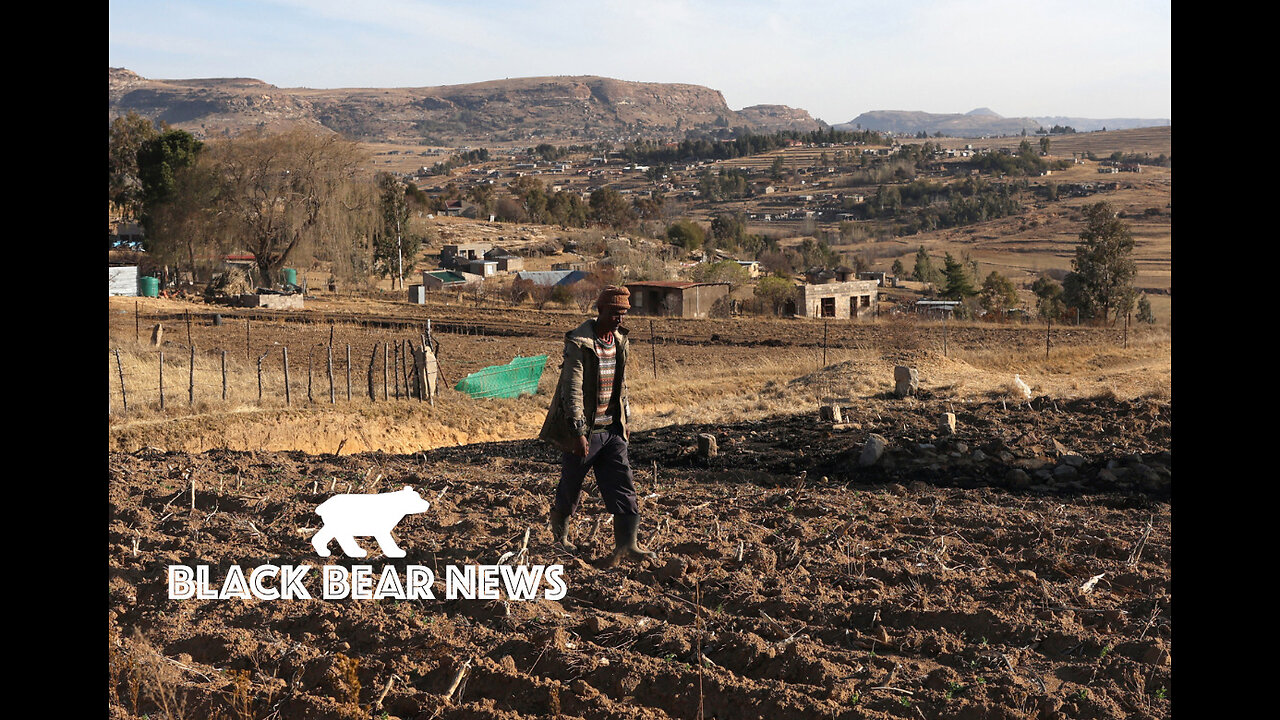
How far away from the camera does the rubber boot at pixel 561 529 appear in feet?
20.8

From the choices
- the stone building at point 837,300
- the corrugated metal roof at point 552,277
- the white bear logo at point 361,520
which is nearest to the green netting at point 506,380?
the white bear logo at point 361,520

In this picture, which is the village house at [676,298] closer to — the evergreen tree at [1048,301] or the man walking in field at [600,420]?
the evergreen tree at [1048,301]

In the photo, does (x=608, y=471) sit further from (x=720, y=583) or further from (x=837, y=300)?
(x=837, y=300)

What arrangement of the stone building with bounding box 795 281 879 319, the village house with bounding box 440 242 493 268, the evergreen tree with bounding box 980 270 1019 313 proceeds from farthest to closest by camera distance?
1. the village house with bounding box 440 242 493 268
2. the evergreen tree with bounding box 980 270 1019 313
3. the stone building with bounding box 795 281 879 319

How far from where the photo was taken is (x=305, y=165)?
46.2m

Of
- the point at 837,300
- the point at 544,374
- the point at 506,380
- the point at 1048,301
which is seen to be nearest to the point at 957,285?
the point at 1048,301

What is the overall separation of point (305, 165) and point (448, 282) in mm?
9520

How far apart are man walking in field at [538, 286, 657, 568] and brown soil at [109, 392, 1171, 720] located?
343mm

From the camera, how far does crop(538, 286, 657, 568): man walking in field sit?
19.5 feet

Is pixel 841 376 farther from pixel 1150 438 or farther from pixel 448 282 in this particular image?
pixel 448 282

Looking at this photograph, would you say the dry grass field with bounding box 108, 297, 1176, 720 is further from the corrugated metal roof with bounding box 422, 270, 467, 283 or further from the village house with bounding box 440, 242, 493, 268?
the village house with bounding box 440, 242, 493, 268

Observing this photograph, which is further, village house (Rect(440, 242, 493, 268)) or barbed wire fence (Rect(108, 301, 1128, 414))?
village house (Rect(440, 242, 493, 268))

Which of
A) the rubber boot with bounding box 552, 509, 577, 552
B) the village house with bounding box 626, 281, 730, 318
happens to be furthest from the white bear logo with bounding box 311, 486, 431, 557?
the village house with bounding box 626, 281, 730, 318
